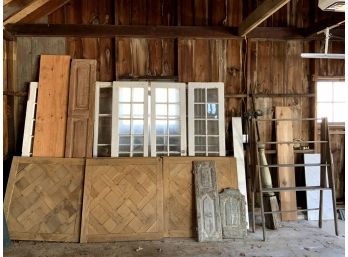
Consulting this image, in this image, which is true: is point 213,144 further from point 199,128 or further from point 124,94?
point 124,94

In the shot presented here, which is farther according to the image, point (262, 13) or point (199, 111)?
point (199, 111)

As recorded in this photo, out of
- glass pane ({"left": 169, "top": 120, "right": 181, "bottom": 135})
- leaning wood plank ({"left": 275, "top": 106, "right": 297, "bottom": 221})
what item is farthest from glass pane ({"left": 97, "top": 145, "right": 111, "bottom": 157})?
leaning wood plank ({"left": 275, "top": 106, "right": 297, "bottom": 221})

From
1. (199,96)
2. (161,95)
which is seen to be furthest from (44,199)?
(199,96)

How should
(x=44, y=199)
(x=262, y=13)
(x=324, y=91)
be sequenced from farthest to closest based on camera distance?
(x=324, y=91)
(x=44, y=199)
(x=262, y=13)

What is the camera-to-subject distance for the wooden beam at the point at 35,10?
400cm

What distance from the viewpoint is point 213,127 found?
446cm

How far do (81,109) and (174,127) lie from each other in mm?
1220

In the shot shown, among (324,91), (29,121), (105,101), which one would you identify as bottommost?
(29,121)

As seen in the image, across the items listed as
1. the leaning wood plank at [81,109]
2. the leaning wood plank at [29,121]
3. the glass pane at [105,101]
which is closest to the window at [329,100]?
the glass pane at [105,101]

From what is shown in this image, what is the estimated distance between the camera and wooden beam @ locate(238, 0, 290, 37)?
3284mm

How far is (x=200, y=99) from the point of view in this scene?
449cm

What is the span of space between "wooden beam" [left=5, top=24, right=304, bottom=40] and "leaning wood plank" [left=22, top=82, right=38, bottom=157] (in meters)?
0.72

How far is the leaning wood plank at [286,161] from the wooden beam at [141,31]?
3.49 feet

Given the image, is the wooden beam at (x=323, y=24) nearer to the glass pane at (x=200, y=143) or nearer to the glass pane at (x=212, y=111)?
Result: the glass pane at (x=212, y=111)
